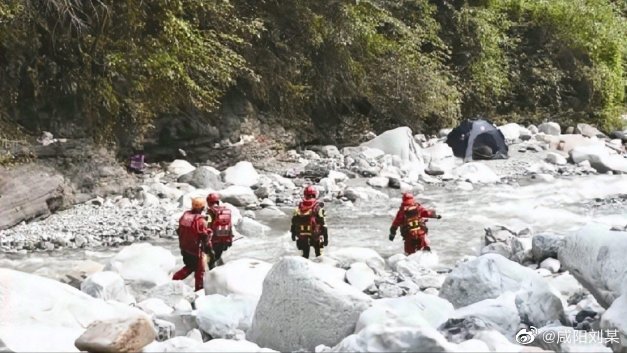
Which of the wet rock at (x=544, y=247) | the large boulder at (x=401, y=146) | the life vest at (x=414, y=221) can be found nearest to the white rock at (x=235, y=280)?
the life vest at (x=414, y=221)

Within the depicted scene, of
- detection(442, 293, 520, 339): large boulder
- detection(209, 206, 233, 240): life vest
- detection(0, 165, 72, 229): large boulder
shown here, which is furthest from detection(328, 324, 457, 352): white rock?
detection(0, 165, 72, 229): large boulder

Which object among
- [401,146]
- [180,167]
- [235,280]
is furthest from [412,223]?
[401,146]

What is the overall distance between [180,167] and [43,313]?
354 inches

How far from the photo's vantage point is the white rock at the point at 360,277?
6453 millimetres

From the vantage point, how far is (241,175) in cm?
1320

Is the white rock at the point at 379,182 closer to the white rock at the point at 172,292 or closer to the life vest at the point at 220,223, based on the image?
the life vest at the point at 220,223

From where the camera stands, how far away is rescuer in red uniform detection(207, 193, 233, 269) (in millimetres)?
7156

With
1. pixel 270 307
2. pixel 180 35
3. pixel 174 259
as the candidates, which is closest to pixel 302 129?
pixel 180 35

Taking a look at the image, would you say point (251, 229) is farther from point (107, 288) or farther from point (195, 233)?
point (107, 288)

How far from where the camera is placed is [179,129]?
14.2 m

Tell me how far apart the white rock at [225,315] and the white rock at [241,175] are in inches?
297

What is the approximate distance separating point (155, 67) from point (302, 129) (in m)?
5.57

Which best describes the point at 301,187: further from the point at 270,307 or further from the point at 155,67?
the point at 270,307

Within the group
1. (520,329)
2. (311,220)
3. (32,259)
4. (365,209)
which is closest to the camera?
(520,329)
